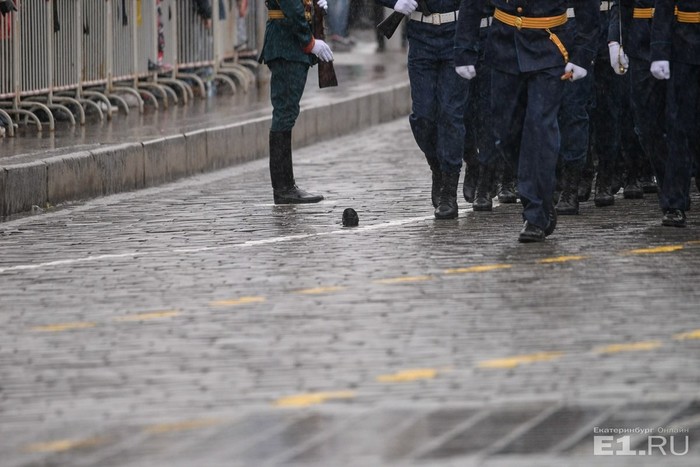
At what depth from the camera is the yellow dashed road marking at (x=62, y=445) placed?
5.28 meters

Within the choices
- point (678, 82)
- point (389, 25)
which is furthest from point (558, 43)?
point (389, 25)

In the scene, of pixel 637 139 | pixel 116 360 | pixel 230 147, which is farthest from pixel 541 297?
pixel 230 147

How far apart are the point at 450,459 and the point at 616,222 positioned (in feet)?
17.9

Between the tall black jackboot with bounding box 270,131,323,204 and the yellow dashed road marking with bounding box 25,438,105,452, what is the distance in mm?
6345

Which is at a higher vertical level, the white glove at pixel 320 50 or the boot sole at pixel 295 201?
the white glove at pixel 320 50

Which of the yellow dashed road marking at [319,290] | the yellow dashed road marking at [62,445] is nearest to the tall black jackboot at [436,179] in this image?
the yellow dashed road marking at [319,290]

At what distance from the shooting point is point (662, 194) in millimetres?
10188

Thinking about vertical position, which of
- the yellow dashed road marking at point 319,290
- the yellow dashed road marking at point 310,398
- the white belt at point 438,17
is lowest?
the yellow dashed road marking at point 319,290

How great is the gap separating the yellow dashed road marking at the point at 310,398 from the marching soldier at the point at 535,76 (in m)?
3.77

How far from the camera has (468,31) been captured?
10008mm

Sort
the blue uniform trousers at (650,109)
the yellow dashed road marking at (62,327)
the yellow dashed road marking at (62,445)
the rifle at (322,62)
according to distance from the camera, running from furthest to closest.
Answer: the rifle at (322,62) → the blue uniform trousers at (650,109) → the yellow dashed road marking at (62,327) → the yellow dashed road marking at (62,445)

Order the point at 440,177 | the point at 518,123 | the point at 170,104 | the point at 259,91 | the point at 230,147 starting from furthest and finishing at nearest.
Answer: the point at 259,91 < the point at 170,104 < the point at 230,147 < the point at 440,177 < the point at 518,123

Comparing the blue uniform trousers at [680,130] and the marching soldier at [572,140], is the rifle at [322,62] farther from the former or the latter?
the blue uniform trousers at [680,130]

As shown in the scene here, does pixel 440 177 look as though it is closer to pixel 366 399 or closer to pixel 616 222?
pixel 616 222
